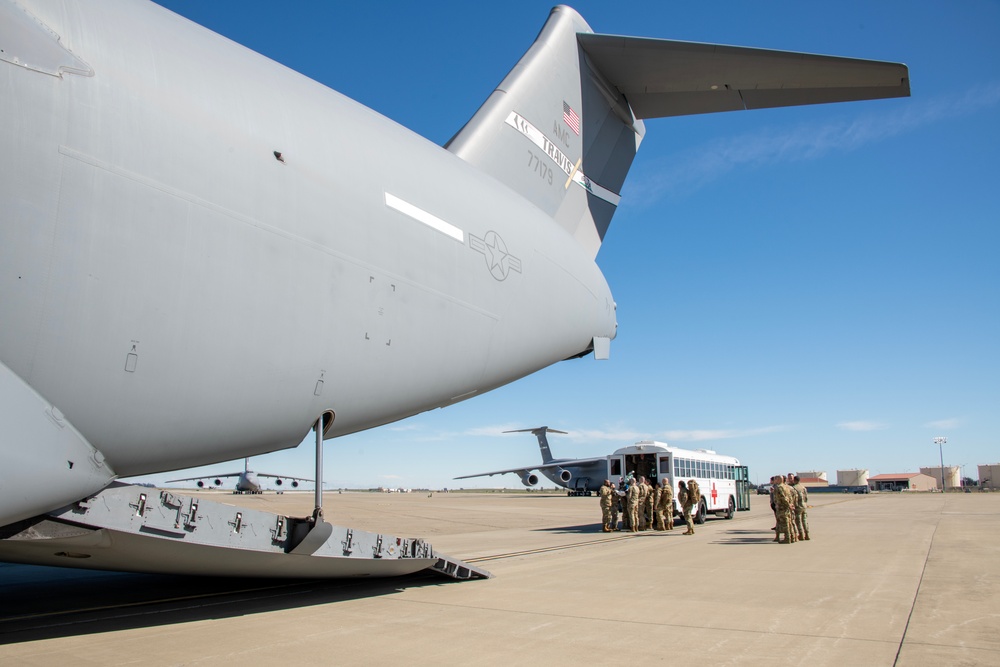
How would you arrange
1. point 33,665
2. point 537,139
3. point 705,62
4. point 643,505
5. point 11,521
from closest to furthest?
point 11,521 < point 33,665 < point 705,62 < point 537,139 < point 643,505

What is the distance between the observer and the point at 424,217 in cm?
548

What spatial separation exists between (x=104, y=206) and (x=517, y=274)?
3.60m

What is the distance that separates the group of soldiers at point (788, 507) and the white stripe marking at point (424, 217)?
8.18 meters

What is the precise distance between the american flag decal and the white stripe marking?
3273 mm

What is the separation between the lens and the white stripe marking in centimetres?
522

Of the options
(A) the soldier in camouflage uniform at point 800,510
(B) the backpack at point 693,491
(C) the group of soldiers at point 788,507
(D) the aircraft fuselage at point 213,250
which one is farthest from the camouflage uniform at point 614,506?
(D) the aircraft fuselage at point 213,250

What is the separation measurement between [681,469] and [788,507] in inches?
171

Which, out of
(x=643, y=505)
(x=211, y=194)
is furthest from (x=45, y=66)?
(x=643, y=505)

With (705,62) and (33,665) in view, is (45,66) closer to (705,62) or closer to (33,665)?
(33,665)

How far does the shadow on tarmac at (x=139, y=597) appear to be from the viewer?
519 centimetres

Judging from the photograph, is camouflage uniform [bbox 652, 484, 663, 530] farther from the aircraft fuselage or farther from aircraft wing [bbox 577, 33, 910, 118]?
the aircraft fuselage

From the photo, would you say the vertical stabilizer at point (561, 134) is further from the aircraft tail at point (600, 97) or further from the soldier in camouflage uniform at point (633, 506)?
the soldier in camouflage uniform at point (633, 506)

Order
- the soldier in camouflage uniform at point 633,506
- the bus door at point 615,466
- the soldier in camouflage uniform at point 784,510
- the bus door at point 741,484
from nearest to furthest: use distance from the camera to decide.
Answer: the soldier in camouflage uniform at point 784,510, the soldier in camouflage uniform at point 633,506, the bus door at point 615,466, the bus door at point 741,484

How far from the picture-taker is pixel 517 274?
253 inches
